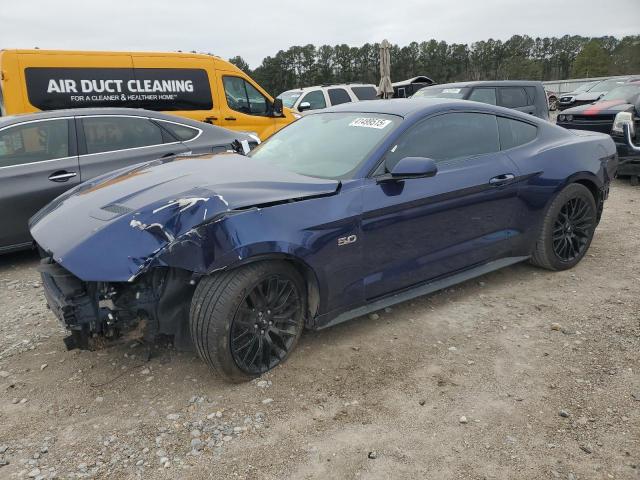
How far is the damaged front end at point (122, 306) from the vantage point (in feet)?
8.60

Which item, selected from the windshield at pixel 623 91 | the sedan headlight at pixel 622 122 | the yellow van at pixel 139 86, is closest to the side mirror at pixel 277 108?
the yellow van at pixel 139 86

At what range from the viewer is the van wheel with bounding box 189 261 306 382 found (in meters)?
2.70

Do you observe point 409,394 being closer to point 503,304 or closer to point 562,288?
point 503,304

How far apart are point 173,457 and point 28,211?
331cm

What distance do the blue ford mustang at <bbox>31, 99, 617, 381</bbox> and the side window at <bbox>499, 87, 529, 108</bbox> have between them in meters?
5.86

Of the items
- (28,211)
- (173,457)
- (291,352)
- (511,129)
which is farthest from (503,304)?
(28,211)

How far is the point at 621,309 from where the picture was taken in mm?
3846

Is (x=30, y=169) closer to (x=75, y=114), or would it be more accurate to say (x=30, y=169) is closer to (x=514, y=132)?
(x=75, y=114)

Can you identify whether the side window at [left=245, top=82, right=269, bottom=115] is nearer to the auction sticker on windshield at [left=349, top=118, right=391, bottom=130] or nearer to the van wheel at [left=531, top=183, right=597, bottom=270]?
the auction sticker on windshield at [left=349, top=118, right=391, bottom=130]

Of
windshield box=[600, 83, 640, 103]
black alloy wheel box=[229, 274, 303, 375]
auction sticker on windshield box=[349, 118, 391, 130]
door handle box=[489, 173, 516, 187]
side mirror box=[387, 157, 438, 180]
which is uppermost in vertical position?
windshield box=[600, 83, 640, 103]

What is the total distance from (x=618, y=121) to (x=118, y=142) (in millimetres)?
7124

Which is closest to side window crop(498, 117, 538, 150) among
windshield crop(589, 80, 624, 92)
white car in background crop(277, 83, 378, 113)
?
white car in background crop(277, 83, 378, 113)

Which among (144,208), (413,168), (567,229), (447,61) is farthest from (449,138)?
(447,61)

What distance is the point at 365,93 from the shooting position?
14945 millimetres
